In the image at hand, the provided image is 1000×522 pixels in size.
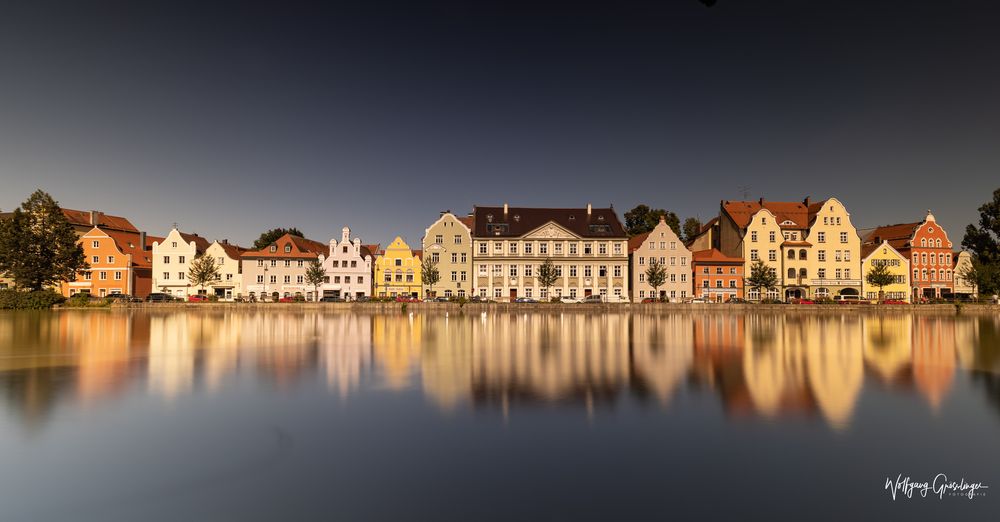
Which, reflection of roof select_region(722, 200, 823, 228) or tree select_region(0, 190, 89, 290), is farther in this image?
reflection of roof select_region(722, 200, 823, 228)

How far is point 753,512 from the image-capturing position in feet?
28.3

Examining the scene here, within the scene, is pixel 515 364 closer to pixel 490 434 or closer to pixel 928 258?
pixel 490 434

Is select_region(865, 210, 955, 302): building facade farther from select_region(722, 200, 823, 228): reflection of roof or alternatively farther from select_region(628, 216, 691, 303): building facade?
select_region(628, 216, 691, 303): building facade

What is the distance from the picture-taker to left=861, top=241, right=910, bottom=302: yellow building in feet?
236

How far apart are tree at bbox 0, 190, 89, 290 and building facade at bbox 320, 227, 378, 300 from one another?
26.4 m

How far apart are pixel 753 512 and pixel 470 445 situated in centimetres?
529

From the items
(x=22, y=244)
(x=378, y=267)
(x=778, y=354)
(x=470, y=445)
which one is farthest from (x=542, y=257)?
(x=470, y=445)

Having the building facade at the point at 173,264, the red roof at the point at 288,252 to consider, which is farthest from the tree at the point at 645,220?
the building facade at the point at 173,264

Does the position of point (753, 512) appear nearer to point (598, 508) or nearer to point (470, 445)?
point (598, 508)

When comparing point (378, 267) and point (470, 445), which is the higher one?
point (378, 267)

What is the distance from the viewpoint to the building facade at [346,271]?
72.7m

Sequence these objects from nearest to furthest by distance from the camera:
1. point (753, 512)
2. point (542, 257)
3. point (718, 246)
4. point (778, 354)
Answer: point (753, 512), point (778, 354), point (542, 257), point (718, 246)

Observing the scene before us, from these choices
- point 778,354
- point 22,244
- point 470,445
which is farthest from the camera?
point 22,244

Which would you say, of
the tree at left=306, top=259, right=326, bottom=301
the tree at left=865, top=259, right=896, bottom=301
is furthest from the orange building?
the tree at left=865, top=259, right=896, bottom=301
